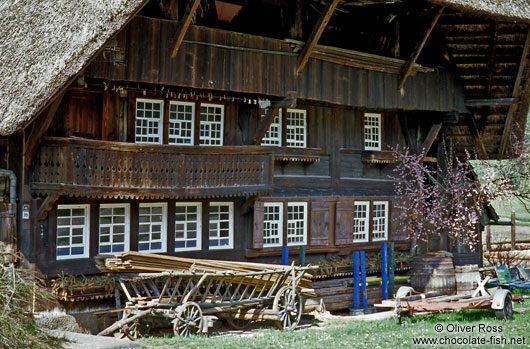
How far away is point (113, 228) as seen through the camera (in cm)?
1827

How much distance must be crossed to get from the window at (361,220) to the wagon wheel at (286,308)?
6.09 metres

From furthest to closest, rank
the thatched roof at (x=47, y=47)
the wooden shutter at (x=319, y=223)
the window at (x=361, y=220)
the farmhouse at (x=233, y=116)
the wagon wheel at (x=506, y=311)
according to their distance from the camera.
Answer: the window at (x=361, y=220) < the wooden shutter at (x=319, y=223) < the wagon wheel at (x=506, y=311) < the farmhouse at (x=233, y=116) < the thatched roof at (x=47, y=47)

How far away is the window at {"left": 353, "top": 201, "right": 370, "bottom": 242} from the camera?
23.7m

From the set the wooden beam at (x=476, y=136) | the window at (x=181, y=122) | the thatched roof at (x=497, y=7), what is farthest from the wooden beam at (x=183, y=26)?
the wooden beam at (x=476, y=136)

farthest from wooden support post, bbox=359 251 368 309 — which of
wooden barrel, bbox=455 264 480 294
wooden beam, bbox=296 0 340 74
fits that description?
wooden beam, bbox=296 0 340 74

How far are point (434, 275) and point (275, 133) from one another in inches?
249

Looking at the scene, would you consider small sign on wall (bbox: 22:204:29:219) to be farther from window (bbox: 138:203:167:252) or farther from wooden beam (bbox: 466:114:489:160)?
wooden beam (bbox: 466:114:489:160)

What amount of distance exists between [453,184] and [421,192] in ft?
4.73

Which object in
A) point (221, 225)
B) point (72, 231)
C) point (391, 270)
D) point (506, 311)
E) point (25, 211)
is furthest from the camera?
point (391, 270)

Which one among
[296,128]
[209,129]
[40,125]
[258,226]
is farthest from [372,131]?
[40,125]

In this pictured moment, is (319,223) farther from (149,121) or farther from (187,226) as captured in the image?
→ (149,121)

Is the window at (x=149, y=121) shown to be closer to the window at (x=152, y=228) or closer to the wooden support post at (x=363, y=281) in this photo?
the window at (x=152, y=228)

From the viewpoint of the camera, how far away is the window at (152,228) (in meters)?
18.8

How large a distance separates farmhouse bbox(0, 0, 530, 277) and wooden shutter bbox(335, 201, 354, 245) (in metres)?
0.06
